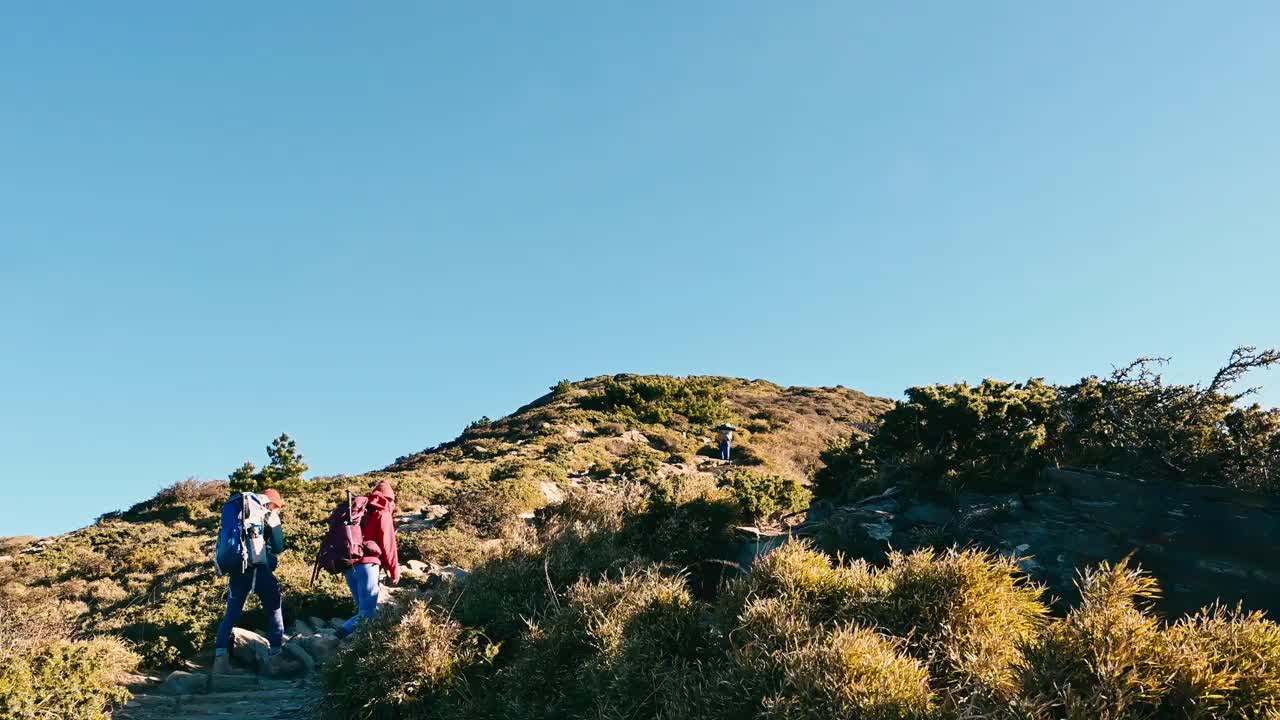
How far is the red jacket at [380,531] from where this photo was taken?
420 inches

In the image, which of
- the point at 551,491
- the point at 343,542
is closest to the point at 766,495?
the point at 343,542

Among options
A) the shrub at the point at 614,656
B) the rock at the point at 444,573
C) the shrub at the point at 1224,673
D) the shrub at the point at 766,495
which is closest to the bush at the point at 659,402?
the rock at the point at 444,573

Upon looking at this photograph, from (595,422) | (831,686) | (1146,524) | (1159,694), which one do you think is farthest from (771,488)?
(595,422)

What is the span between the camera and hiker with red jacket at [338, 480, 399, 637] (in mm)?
10469

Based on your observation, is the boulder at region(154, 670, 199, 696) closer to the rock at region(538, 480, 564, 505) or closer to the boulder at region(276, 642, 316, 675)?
the boulder at region(276, 642, 316, 675)

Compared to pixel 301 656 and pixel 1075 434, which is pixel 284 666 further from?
pixel 1075 434

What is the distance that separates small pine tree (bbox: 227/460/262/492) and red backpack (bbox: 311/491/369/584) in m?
13.8

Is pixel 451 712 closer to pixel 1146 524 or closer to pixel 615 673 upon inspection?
pixel 615 673

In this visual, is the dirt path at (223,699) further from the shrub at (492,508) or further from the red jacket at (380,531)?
the shrub at (492,508)

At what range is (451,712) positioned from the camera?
7961mm

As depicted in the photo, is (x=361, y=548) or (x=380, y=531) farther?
(x=380, y=531)

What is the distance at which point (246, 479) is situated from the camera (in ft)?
75.0

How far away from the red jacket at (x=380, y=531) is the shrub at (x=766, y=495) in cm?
502

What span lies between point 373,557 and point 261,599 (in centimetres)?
146
